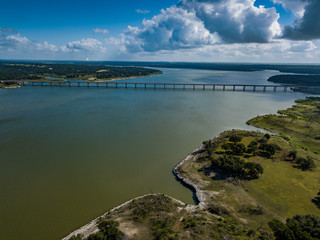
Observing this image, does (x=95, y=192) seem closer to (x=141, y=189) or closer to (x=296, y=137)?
(x=141, y=189)

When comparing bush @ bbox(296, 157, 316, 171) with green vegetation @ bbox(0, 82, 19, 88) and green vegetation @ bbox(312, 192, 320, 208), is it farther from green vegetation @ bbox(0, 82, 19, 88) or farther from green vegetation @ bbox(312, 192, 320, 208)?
green vegetation @ bbox(0, 82, 19, 88)

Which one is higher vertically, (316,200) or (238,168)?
(238,168)

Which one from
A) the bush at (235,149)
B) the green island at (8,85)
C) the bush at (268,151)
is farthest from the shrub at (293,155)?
the green island at (8,85)

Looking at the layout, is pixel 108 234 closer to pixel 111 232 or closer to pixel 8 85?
pixel 111 232

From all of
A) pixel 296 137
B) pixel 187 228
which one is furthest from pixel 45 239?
pixel 296 137

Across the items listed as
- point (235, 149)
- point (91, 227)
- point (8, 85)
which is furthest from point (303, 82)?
point (8, 85)

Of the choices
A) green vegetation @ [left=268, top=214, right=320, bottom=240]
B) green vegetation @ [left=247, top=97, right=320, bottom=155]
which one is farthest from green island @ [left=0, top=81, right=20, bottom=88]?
green vegetation @ [left=268, top=214, right=320, bottom=240]
